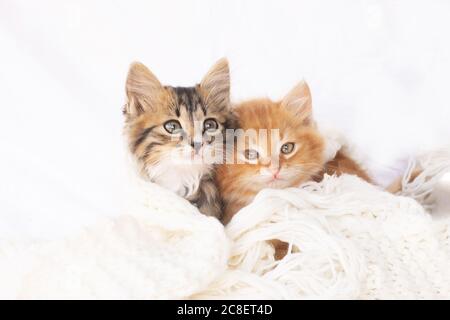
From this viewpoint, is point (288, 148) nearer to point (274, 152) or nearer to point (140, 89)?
point (274, 152)

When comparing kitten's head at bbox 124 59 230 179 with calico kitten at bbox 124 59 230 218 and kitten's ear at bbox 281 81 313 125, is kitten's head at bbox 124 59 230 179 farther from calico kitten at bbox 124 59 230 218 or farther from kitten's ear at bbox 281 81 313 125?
kitten's ear at bbox 281 81 313 125

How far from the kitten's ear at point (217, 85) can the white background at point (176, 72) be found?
19 centimetres

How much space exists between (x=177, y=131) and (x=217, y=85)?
15cm

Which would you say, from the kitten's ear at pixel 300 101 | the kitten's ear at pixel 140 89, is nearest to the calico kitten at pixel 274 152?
the kitten's ear at pixel 300 101

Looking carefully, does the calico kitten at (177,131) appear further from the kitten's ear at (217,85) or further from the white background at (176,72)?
the white background at (176,72)

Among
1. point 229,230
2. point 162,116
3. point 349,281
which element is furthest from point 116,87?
point 349,281

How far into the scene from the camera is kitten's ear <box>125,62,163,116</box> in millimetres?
1210

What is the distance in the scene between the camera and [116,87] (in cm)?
151

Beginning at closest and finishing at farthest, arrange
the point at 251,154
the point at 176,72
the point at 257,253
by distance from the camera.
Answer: the point at 257,253 → the point at 251,154 → the point at 176,72

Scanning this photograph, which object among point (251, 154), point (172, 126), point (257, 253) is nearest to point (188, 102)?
point (172, 126)

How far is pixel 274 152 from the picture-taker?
1283 millimetres

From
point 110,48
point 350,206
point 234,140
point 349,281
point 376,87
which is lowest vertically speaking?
point 349,281

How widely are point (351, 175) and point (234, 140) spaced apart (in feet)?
1.01

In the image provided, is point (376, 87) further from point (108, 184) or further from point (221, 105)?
point (108, 184)
